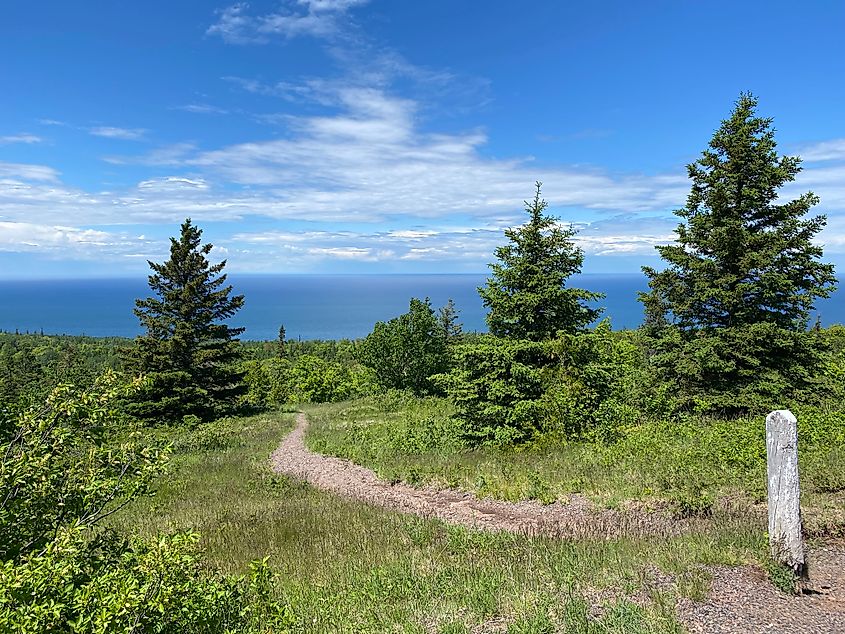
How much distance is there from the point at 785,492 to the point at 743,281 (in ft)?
43.7

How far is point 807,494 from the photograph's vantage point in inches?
344

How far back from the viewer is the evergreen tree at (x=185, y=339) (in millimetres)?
31734

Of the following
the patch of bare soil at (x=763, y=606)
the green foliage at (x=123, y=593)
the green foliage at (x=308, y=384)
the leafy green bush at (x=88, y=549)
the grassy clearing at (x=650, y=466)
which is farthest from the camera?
the green foliage at (x=308, y=384)

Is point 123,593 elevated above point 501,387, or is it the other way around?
point 501,387

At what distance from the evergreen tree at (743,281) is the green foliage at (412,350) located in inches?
1113

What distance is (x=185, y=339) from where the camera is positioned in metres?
32.0

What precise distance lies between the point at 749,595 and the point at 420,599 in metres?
3.61

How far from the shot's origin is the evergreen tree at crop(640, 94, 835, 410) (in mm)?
16422

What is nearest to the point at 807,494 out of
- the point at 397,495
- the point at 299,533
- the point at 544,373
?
the point at 544,373

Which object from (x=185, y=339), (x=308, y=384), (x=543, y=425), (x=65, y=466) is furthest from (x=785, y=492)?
(x=308, y=384)

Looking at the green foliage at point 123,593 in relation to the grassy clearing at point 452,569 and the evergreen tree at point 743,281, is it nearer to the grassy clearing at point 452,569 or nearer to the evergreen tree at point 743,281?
the grassy clearing at point 452,569

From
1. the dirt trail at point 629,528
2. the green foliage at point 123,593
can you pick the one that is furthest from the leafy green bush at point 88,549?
the dirt trail at point 629,528

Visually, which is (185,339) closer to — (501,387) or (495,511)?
(501,387)

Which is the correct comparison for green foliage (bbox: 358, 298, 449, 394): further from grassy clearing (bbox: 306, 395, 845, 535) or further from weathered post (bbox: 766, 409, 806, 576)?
weathered post (bbox: 766, 409, 806, 576)
